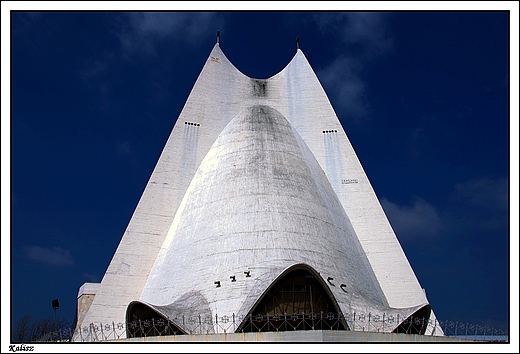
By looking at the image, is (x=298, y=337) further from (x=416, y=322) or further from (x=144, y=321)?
(x=144, y=321)

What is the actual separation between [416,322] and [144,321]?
970 cm

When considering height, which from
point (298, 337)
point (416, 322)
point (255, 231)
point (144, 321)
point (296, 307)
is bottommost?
point (416, 322)

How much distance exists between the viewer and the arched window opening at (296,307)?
15.9 meters

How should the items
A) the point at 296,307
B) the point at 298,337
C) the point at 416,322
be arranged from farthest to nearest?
the point at 416,322 < the point at 296,307 < the point at 298,337

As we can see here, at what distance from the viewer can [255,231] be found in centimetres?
1869

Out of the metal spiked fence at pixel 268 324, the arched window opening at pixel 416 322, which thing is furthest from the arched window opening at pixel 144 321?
the arched window opening at pixel 416 322

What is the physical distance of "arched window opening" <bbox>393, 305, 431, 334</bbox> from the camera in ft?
55.3

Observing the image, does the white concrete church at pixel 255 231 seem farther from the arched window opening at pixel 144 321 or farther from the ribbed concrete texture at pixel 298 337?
the ribbed concrete texture at pixel 298 337

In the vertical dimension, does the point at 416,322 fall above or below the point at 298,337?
below

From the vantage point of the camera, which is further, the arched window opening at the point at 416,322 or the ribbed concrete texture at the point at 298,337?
the arched window opening at the point at 416,322

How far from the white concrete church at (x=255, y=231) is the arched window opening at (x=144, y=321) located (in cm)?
6

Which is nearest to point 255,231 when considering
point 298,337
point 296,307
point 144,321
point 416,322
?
point 296,307

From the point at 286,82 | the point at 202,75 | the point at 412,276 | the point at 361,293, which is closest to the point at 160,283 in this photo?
the point at 361,293

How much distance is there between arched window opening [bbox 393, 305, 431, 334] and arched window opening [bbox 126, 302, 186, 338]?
8024 millimetres
